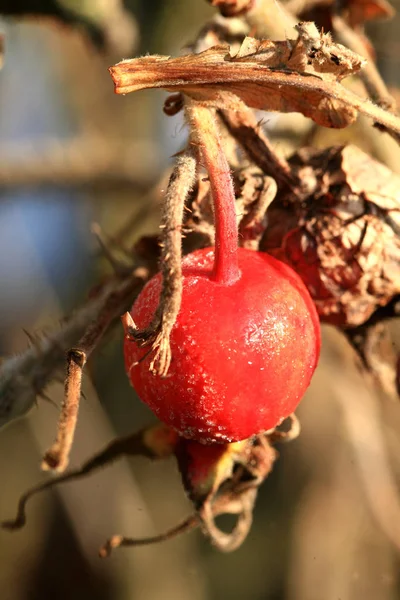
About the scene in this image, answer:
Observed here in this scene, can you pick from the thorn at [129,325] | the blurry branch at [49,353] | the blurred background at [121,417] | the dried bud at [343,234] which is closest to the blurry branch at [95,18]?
the blurred background at [121,417]

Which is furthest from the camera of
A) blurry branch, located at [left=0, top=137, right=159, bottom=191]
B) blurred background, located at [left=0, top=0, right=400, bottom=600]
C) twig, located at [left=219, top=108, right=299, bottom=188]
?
blurry branch, located at [left=0, top=137, right=159, bottom=191]

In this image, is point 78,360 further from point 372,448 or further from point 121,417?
point 121,417

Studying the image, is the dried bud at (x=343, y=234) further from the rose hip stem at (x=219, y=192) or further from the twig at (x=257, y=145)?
the rose hip stem at (x=219, y=192)

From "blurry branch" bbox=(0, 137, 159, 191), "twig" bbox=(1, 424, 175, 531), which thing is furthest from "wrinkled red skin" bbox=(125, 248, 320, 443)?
"blurry branch" bbox=(0, 137, 159, 191)

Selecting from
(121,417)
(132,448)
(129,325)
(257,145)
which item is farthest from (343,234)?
(121,417)

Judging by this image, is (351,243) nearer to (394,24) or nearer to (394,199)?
(394,199)

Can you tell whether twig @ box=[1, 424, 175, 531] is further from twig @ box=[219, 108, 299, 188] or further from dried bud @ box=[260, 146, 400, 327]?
twig @ box=[219, 108, 299, 188]

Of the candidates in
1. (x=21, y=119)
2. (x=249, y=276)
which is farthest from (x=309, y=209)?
(x=21, y=119)

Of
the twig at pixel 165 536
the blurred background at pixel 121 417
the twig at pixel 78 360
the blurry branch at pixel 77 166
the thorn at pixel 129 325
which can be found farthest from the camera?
the blurry branch at pixel 77 166
